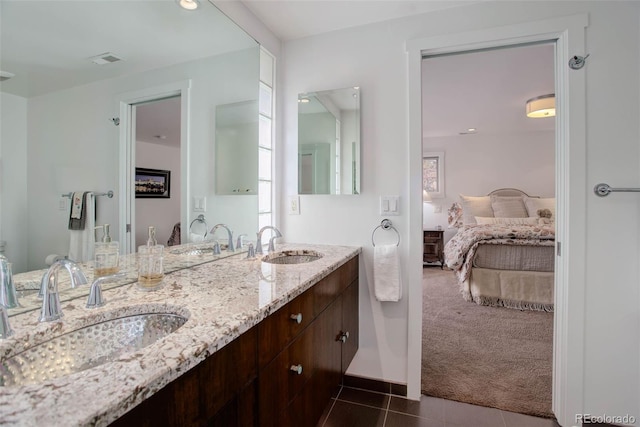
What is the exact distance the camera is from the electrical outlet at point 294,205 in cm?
216

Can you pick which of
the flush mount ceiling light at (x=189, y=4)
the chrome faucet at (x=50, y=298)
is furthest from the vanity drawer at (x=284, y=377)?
the flush mount ceiling light at (x=189, y=4)

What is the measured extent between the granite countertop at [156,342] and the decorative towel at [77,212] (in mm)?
228

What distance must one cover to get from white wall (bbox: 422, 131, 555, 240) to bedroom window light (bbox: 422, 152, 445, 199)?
75 millimetres

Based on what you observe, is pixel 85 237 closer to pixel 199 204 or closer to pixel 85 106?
pixel 85 106

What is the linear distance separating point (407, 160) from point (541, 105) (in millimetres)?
2769

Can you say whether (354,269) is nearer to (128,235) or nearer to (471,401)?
(471,401)

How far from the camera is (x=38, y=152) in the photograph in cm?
86

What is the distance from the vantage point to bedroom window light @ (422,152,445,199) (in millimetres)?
5820

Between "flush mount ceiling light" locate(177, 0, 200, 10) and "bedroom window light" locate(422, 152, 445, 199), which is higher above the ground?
"flush mount ceiling light" locate(177, 0, 200, 10)

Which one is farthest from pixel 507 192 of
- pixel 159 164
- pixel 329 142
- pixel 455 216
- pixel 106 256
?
pixel 106 256

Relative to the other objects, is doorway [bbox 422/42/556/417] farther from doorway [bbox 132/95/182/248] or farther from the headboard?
doorway [bbox 132/95/182/248]

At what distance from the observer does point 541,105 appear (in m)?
3.57

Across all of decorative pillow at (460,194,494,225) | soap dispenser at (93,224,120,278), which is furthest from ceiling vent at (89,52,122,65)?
Answer: decorative pillow at (460,194,494,225)

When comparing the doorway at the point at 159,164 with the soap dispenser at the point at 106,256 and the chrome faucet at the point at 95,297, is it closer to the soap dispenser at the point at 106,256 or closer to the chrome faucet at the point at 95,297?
the soap dispenser at the point at 106,256
